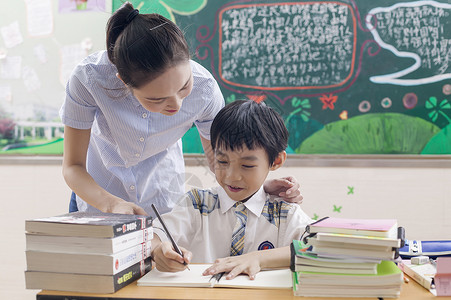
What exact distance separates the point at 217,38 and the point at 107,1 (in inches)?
26.1

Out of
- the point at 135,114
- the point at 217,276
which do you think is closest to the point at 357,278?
the point at 217,276

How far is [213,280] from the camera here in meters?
1.02

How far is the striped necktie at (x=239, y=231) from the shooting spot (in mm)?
1324

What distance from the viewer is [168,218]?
54.1 inches

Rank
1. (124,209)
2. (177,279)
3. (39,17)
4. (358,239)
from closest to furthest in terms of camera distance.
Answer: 1. (358,239)
2. (177,279)
3. (124,209)
4. (39,17)

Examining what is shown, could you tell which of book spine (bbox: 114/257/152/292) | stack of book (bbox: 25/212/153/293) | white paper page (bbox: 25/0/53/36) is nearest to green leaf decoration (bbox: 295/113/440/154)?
book spine (bbox: 114/257/152/292)

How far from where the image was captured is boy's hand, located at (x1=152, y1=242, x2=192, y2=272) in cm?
107

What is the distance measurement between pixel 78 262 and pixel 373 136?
67.1 inches

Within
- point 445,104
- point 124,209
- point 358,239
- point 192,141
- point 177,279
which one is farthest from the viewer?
point 192,141

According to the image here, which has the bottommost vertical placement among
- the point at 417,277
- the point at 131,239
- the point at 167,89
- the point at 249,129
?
the point at 417,277

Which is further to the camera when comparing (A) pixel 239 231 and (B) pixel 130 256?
(A) pixel 239 231

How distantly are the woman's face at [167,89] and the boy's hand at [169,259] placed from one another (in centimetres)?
37

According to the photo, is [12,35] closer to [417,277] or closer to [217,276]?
[217,276]

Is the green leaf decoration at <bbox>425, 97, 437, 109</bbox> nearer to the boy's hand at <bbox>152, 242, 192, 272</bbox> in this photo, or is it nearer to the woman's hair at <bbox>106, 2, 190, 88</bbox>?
the woman's hair at <bbox>106, 2, 190, 88</bbox>
